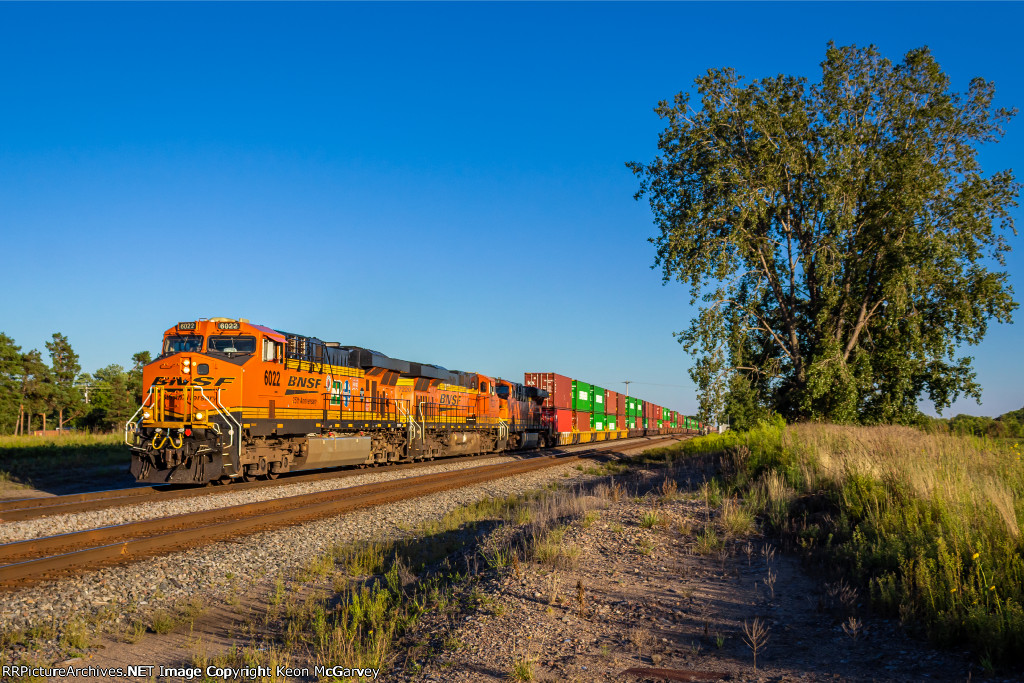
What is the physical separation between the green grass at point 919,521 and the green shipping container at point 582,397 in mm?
35696

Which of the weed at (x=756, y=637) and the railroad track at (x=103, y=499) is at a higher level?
the weed at (x=756, y=637)

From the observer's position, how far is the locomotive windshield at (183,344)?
55.1ft

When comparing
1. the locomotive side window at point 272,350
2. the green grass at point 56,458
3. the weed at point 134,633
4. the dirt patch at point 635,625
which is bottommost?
the green grass at point 56,458

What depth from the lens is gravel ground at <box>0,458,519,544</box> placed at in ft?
36.2

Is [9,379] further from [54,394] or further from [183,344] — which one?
[183,344]

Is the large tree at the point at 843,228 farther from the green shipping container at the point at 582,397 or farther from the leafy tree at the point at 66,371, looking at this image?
the leafy tree at the point at 66,371

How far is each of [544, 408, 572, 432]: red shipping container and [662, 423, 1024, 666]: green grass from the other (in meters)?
30.4

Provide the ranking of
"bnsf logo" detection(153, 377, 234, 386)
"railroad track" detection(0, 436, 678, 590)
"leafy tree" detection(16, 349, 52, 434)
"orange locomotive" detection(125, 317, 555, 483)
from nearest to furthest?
"railroad track" detection(0, 436, 678, 590) < "orange locomotive" detection(125, 317, 555, 483) < "bnsf logo" detection(153, 377, 234, 386) < "leafy tree" detection(16, 349, 52, 434)

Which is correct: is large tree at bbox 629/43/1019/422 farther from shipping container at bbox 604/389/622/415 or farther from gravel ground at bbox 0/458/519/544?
shipping container at bbox 604/389/622/415

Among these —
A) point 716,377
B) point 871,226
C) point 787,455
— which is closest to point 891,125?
point 871,226

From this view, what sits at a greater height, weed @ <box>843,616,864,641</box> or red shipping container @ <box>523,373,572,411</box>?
red shipping container @ <box>523,373,572,411</box>

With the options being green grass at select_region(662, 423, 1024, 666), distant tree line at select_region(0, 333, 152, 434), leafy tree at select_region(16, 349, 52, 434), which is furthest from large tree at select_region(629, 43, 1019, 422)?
leafy tree at select_region(16, 349, 52, 434)

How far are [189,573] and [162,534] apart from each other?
8.27 feet

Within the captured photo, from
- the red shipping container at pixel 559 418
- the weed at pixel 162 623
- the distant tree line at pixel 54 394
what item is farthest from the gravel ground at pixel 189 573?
the distant tree line at pixel 54 394
